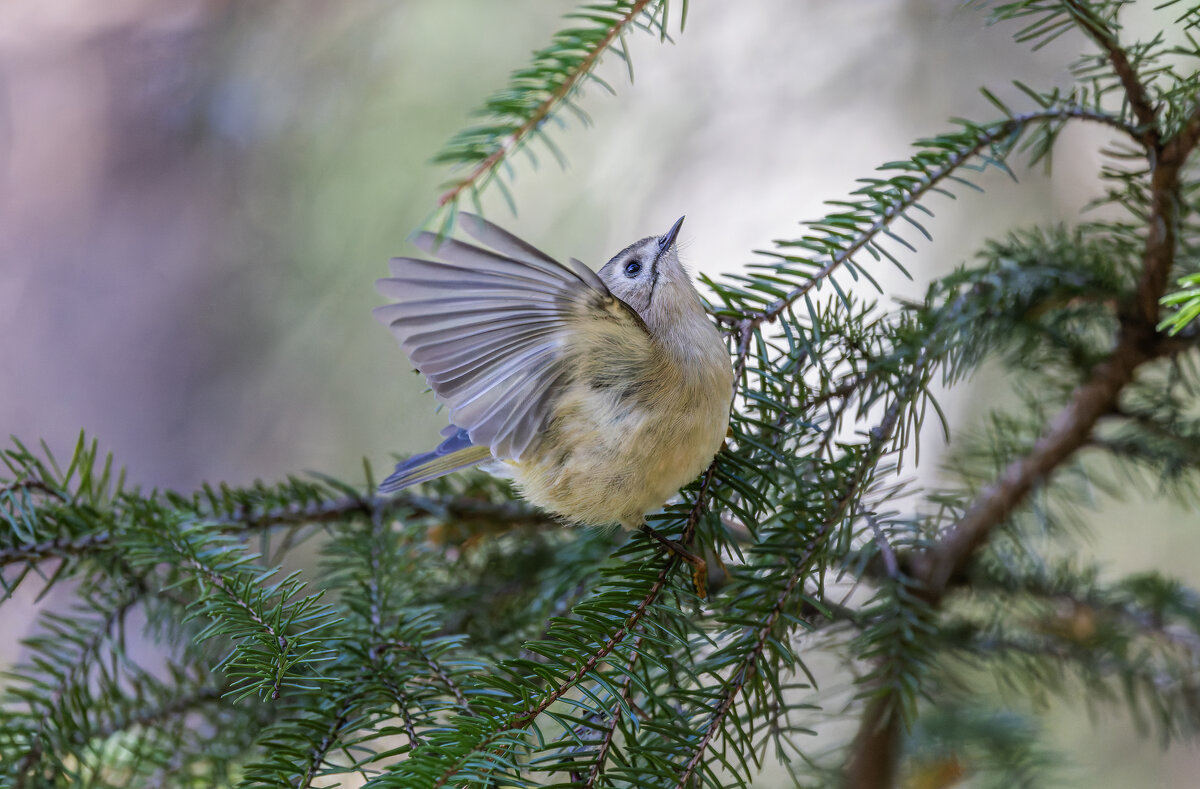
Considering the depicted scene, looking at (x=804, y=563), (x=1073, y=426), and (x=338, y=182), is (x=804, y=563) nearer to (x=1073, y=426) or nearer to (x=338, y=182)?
(x=1073, y=426)

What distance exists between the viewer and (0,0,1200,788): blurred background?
1.76 metres

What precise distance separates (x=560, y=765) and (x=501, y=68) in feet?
4.88

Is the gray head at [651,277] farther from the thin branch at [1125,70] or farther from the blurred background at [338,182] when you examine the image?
the blurred background at [338,182]

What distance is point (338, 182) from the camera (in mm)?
1753

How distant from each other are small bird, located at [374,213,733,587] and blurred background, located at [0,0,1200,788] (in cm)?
91

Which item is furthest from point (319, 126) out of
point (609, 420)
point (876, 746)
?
point (876, 746)

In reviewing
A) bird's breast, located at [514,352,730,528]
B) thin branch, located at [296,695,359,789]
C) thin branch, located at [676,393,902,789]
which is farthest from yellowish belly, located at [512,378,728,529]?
thin branch, located at [296,695,359,789]

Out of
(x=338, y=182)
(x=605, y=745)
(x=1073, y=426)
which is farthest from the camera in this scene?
(x=338, y=182)

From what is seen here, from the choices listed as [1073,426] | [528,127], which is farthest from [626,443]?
[1073,426]

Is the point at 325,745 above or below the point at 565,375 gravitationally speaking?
below

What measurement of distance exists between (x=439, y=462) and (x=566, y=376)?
0.20 metres

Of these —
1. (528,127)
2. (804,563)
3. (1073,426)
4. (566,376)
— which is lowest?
(804,563)

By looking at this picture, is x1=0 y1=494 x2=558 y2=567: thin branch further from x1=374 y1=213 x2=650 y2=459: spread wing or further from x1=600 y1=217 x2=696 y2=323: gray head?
x1=600 y1=217 x2=696 y2=323: gray head

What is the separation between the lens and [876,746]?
868 millimetres
